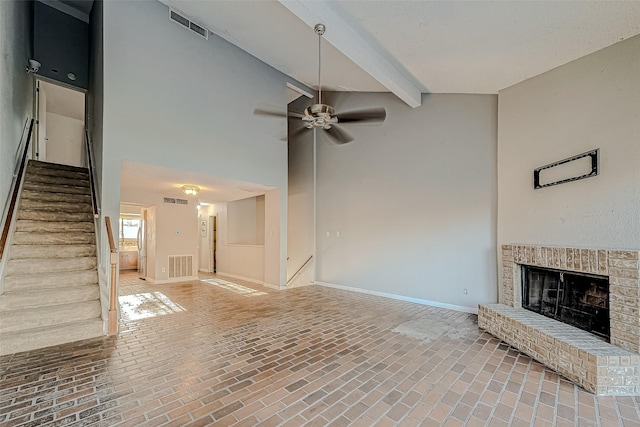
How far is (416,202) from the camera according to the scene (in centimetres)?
548

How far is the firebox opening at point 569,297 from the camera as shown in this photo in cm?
300

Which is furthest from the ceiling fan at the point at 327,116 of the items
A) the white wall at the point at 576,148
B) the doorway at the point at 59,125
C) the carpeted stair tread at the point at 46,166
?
the doorway at the point at 59,125

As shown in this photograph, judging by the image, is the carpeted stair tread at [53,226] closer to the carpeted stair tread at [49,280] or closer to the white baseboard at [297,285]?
the carpeted stair tread at [49,280]

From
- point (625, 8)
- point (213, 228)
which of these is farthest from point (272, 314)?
point (213, 228)

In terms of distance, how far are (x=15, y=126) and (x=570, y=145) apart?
8.02m

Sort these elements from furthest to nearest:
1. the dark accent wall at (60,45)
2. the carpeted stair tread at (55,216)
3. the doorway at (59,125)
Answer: the doorway at (59,125) < the dark accent wall at (60,45) < the carpeted stair tread at (55,216)

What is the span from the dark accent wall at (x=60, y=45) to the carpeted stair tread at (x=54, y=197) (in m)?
3.15

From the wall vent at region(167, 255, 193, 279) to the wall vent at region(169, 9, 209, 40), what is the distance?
216 inches

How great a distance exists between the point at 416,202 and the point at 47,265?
232 inches

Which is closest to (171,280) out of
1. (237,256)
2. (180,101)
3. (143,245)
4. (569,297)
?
(143,245)

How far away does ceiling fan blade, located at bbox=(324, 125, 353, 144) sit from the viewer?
662 centimetres

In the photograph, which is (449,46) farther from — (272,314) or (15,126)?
(15,126)

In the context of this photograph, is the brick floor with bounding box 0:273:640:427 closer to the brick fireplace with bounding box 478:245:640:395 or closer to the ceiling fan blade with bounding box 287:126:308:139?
the brick fireplace with bounding box 478:245:640:395

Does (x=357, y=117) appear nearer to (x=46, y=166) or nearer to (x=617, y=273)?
(x=617, y=273)
